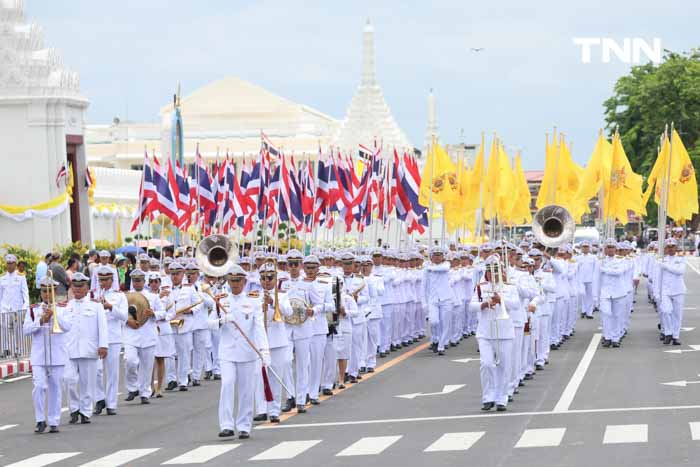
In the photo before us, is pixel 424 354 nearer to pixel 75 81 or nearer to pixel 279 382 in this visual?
pixel 279 382

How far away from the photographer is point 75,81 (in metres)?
45.3

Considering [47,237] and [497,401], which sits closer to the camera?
[497,401]

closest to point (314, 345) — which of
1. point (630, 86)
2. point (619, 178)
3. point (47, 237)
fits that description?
point (619, 178)

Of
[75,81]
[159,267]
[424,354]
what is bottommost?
[424,354]

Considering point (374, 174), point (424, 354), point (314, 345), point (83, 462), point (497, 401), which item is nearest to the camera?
point (83, 462)

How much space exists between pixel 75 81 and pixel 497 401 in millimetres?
30912

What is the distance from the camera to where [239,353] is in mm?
15188

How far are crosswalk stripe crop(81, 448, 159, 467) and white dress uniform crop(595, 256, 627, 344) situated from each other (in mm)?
12735

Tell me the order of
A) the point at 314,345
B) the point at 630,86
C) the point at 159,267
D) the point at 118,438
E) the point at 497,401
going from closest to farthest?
1. the point at 118,438
2. the point at 497,401
3. the point at 314,345
4. the point at 159,267
5. the point at 630,86

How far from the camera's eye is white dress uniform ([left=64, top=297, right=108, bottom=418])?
665 inches

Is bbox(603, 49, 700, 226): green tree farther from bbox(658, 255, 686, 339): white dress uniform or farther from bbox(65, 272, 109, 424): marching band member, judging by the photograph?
bbox(65, 272, 109, 424): marching band member

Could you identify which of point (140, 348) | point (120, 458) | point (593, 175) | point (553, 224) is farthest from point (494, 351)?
point (593, 175)

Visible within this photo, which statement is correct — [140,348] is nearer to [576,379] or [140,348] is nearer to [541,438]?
[576,379]

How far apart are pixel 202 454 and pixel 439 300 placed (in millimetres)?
12564
